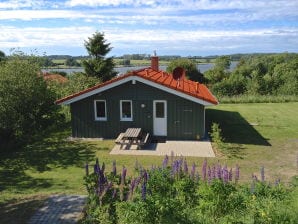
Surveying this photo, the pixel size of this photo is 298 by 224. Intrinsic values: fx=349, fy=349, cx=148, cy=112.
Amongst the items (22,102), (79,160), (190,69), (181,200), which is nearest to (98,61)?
(190,69)

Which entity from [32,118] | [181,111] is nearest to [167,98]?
[181,111]

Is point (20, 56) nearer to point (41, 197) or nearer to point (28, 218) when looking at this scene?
point (41, 197)

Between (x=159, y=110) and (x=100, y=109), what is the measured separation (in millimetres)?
3044

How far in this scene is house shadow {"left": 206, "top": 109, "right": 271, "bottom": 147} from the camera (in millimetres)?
17516

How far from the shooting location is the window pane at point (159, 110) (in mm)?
17406

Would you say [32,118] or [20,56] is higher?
[20,56]

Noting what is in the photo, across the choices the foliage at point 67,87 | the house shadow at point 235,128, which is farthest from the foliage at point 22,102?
the house shadow at point 235,128

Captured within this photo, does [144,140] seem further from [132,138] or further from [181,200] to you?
[181,200]

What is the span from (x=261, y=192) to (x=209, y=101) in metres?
9.43

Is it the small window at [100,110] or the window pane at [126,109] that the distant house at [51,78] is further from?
the window pane at [126,109]

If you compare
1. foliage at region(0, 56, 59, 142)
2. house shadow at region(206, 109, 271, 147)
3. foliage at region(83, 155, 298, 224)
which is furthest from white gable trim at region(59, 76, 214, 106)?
foliage at region(83, 155, 298, 224)

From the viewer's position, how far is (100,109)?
1791cm

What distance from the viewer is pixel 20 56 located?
2245 centimetres

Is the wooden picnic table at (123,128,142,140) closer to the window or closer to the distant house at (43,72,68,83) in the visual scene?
the window
